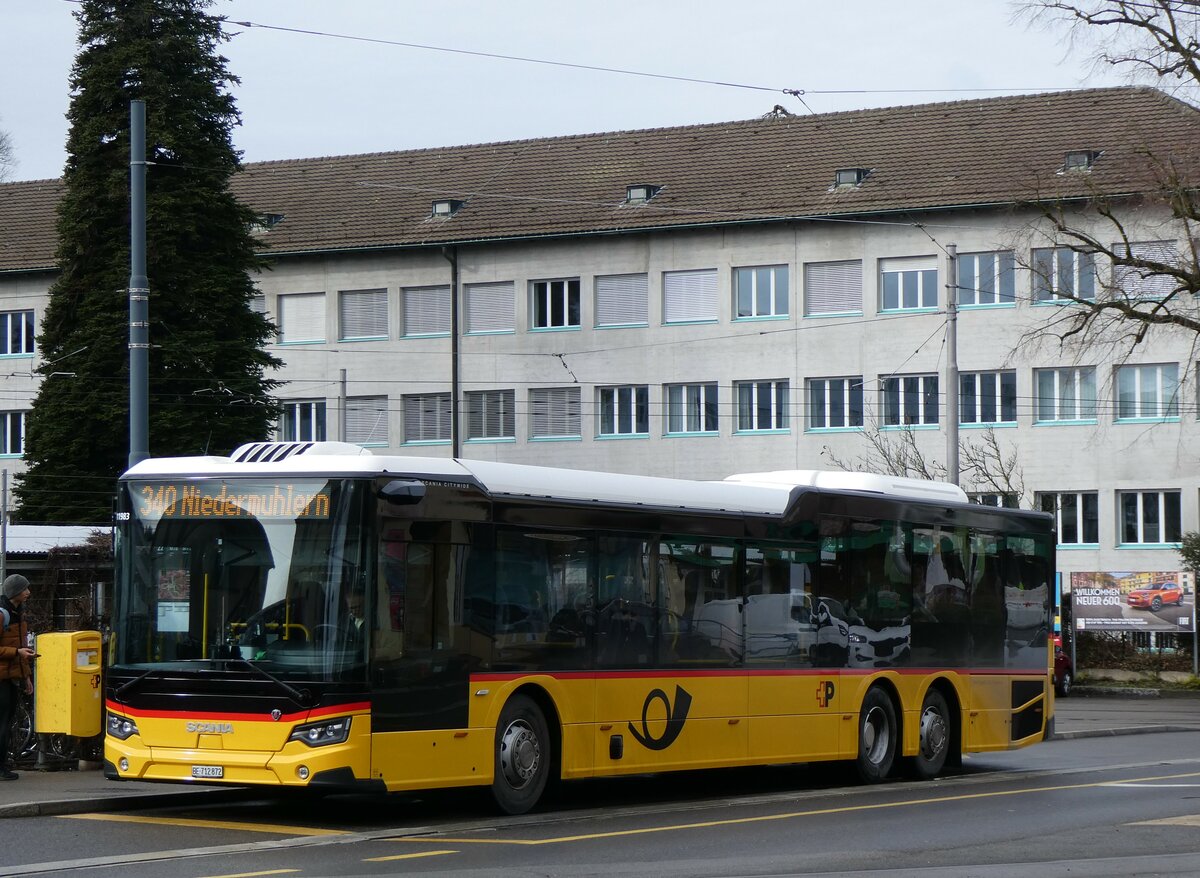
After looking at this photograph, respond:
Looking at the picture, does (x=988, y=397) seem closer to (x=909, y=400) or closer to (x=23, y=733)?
(x=909, y=400)

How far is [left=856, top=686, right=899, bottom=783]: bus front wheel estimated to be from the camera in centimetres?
1877

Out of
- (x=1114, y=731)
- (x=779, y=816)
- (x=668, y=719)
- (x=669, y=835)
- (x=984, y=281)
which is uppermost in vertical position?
(x=984, y=281)

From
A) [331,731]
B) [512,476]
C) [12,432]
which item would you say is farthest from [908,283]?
[331,731]

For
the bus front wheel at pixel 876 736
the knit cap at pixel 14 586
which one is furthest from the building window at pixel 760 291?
the knit cap at pixel 14 586

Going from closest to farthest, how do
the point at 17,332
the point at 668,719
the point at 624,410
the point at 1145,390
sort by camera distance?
the point at 668,719, the point at 1145,390, the point at 624,410, the point at 17,332

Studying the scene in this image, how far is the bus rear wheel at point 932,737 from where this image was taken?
19.7 meters

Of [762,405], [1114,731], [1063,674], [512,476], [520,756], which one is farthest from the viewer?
[762,405]

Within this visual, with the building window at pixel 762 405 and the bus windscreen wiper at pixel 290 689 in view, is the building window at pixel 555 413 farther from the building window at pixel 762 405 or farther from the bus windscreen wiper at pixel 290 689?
the bus windscreen wiper at pixel 290 689

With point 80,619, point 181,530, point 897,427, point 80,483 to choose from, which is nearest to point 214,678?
point 181,530

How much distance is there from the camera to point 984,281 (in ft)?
176

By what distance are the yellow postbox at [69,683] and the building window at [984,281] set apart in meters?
40.1

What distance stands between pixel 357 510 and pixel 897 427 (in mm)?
42143

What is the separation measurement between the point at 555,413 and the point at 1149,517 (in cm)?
1820

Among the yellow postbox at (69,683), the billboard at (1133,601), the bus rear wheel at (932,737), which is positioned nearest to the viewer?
the yellow postbox at (69,683)
